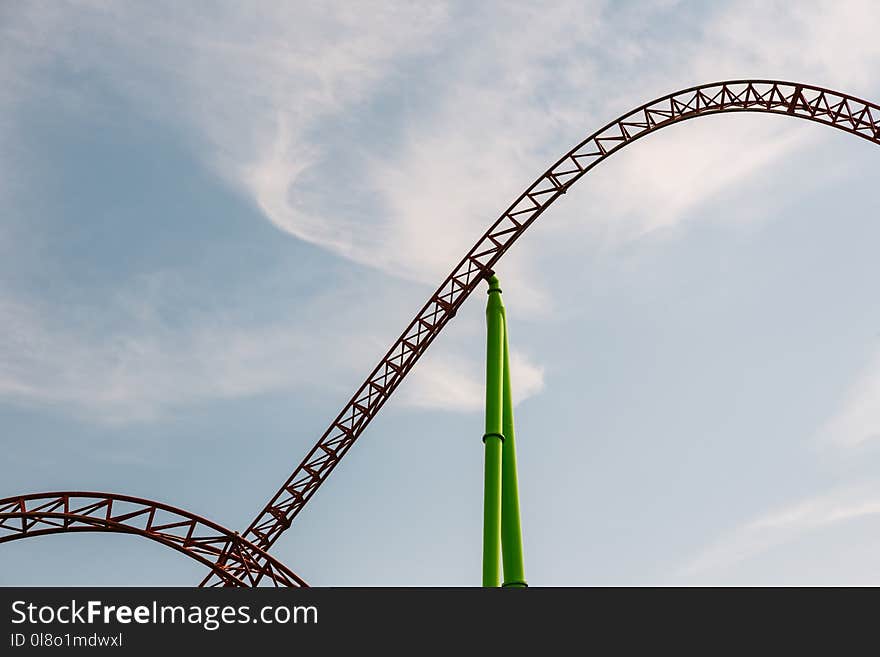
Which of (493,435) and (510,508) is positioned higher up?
(493,435)

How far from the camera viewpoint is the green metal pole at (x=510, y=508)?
15.9 metres

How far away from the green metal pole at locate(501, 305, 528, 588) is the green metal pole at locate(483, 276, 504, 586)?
324 mm

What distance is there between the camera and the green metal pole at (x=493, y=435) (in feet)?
51.2

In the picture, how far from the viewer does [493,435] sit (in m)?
17.0

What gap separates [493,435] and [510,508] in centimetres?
133

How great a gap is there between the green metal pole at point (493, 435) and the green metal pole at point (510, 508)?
324 mm

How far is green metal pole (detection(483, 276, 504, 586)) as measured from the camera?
15.6 metres

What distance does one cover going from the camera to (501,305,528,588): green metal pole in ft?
52.2

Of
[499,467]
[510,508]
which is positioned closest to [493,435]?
[499,467]

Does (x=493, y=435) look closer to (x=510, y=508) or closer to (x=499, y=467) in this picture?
(x=499, y=467)
